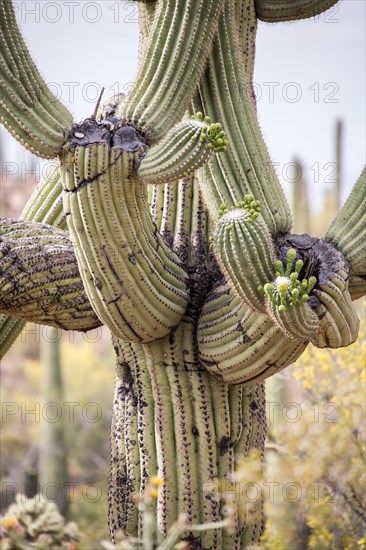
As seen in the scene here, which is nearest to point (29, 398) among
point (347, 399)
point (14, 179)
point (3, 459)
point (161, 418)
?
point (3, 459)

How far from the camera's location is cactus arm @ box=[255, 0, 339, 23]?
14.4ft

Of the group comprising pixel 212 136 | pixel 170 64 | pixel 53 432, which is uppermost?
pixel 170 64

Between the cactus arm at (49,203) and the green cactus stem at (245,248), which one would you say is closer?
the green cactus stem at (245,248)

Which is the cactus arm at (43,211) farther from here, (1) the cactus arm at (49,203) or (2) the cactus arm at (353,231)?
(2) the cactus arm at (353,231)

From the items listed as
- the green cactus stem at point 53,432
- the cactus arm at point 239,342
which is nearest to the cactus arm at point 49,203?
the cactus arm at point 239,342

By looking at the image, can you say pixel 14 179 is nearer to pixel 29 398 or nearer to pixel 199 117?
pixel 29 398

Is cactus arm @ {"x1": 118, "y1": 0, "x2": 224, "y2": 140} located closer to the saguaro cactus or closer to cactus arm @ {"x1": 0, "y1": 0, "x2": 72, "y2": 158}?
the saguaro cactus

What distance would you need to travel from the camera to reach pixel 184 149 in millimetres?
3277

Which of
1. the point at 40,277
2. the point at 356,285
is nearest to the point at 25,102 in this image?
the point at 40,277

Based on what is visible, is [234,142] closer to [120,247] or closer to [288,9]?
[120,247]

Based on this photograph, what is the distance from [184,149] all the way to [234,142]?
673 mm

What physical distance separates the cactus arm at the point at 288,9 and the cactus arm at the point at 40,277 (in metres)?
1.39

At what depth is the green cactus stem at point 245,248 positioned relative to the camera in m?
3.39

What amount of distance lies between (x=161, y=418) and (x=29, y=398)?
11.2 meters
